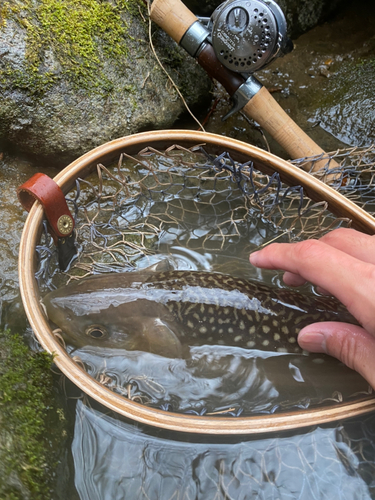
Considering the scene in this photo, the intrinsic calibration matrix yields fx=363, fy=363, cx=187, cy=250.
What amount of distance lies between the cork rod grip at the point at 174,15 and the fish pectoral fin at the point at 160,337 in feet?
7.62

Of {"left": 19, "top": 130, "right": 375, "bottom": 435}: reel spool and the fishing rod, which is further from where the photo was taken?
the fishing rod

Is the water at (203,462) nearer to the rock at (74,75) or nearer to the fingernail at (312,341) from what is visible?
the fingernail at (312,341)

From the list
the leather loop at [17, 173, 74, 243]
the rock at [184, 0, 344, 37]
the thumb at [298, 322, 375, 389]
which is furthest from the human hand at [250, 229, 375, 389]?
the rock at [184, 0, 344, 37]

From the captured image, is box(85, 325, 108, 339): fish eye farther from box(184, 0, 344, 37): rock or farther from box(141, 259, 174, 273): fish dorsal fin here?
box(184, 0, 344, 37): rock

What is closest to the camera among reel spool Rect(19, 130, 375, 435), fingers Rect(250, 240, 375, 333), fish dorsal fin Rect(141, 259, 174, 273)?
fingers Rect(250, 240, 375, 333)

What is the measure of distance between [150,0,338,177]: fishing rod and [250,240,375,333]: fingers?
3.67 ft

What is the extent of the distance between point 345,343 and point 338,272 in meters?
0.52

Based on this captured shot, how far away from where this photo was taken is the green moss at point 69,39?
113 inches

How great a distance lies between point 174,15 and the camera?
290 centimetres

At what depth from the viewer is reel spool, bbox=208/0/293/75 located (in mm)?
2654

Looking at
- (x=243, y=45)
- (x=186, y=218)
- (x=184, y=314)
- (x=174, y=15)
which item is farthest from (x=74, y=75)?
(x=184, y=314)

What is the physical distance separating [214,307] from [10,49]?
2519mm

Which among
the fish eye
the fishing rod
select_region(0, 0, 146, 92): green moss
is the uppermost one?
select_region(0, 0, 146, 92): green moss

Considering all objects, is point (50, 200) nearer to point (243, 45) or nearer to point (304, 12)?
point (243, 45)
